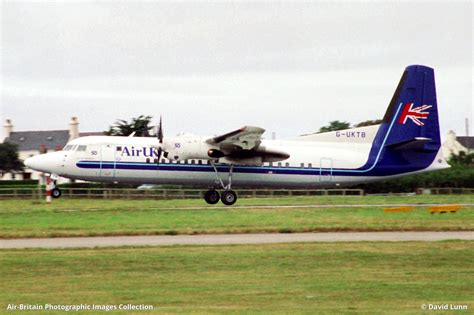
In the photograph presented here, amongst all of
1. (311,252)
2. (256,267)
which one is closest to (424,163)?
(311,252)

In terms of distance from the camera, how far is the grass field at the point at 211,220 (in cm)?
2123

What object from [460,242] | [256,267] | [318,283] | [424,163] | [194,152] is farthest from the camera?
[424,163]

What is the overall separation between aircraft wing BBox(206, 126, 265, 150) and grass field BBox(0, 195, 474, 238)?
2.38m

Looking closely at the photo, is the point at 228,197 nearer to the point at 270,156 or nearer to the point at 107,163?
the point at 270,156

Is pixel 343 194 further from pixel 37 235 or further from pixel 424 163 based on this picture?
pixel 37 235

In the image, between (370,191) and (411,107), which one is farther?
(370,191)

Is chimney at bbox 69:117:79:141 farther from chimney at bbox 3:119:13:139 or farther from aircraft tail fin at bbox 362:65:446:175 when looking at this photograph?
aircraft tail fin at bbox 362:65:446:175

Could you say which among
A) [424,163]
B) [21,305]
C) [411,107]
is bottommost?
[21,305]

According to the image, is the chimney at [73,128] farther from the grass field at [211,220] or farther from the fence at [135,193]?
the grass field at [211,220]

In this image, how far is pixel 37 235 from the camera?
2016 centimetres

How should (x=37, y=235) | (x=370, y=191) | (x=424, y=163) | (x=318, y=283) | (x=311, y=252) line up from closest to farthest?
1. (x=318, y=283)
2. (x=311, y=252)
3. (x=37, y=235)
4. (x=424, y=163)
5. (x=370, y=191)

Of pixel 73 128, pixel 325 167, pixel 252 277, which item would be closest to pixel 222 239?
pixel 252 277

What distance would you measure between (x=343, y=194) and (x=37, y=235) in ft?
79.5

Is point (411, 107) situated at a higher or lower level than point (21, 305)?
higher
